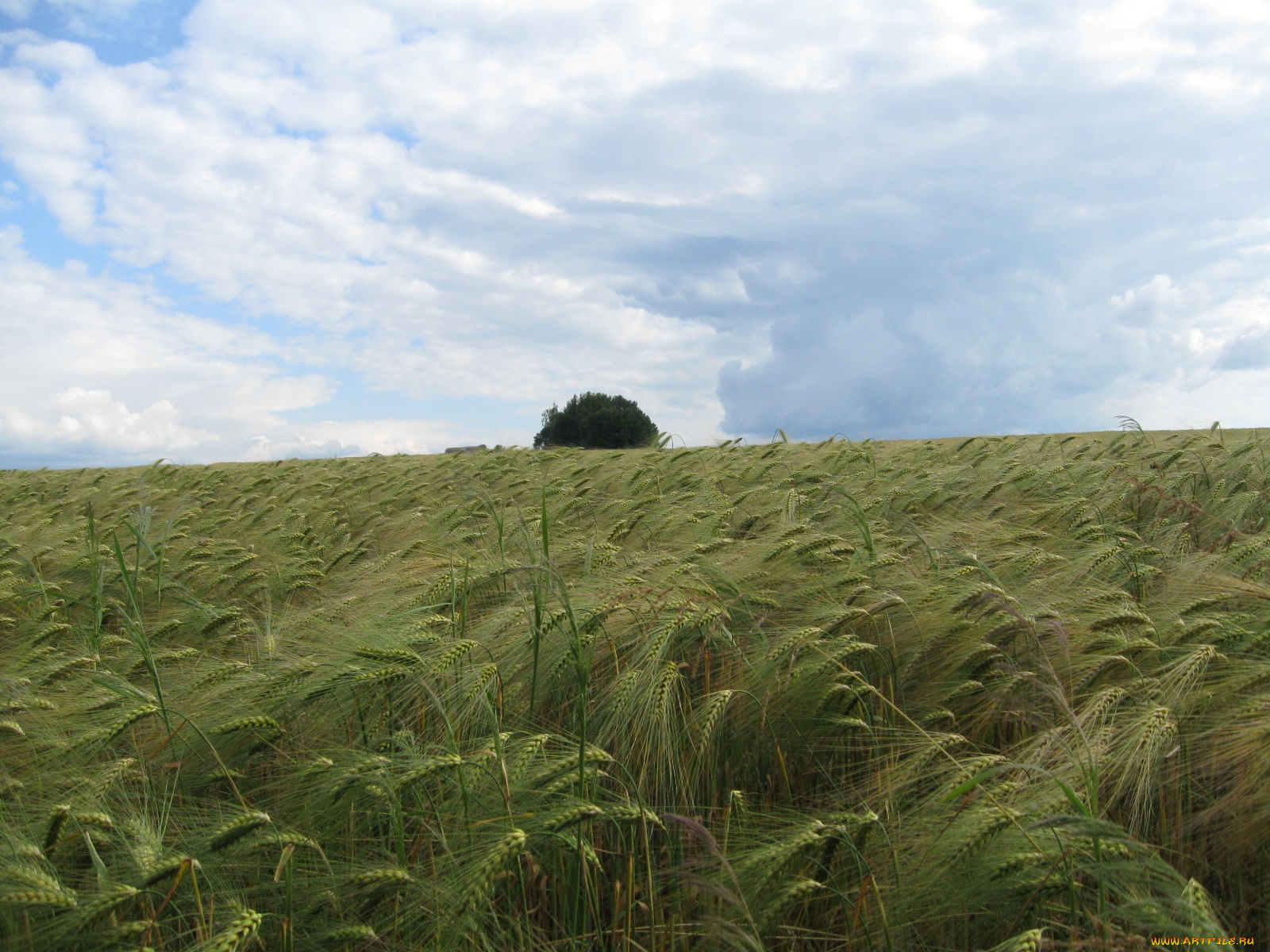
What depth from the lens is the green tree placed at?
31656mm

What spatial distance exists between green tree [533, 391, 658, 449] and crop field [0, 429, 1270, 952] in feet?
89.8

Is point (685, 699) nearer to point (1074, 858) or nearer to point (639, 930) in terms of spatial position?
point (639, 930)

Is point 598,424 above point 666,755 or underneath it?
above

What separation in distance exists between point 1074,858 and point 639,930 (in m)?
0.95

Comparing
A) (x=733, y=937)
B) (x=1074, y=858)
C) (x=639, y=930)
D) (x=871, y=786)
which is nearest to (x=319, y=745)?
(x=639, y=930)

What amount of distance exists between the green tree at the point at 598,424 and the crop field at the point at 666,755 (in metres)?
27.4

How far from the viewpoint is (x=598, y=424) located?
31922mm

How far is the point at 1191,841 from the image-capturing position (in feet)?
6.32

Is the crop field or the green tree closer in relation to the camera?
the crop field

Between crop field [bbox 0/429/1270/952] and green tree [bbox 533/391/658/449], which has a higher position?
green tree [bbox 533/391/658/449]

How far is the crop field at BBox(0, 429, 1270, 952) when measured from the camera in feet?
4.90

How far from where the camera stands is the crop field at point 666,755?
1494mm

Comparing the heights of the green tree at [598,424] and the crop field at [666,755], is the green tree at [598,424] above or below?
above

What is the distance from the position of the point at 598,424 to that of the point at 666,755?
98.6ft
